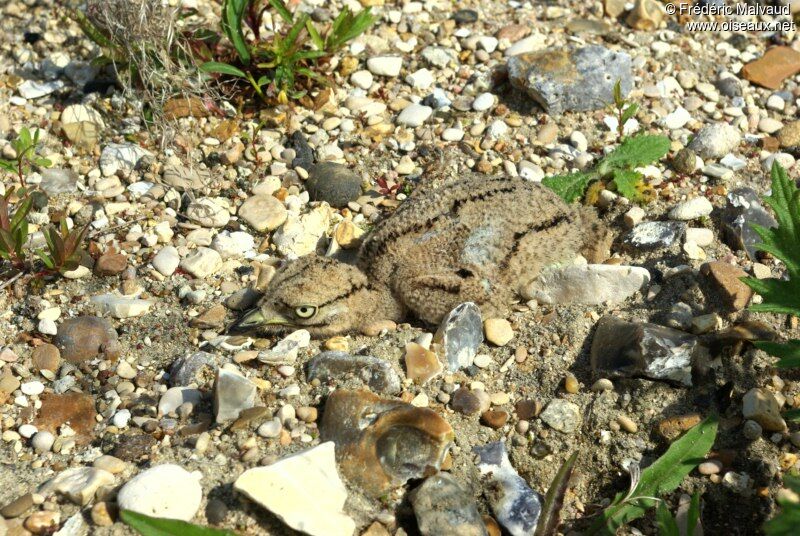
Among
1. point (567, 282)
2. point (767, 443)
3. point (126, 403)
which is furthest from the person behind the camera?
point (567, 282)

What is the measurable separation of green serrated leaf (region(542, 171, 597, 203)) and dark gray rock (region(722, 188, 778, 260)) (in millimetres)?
839

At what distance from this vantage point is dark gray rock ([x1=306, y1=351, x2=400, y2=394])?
4129 millimetres

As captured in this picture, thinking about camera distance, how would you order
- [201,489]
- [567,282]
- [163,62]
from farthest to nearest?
[163,62]
[567,282]
[201,489]

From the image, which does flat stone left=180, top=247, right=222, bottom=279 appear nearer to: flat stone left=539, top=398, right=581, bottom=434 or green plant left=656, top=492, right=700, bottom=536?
flat stone left=539, top=398, right=581, bottom=434

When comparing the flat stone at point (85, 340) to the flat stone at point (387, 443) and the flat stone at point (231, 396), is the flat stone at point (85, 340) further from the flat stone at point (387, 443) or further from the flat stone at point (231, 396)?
the flat stone at point (387, 443)

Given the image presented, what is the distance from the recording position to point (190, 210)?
5.31 m

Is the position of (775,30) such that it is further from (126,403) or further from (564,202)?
(126,403)

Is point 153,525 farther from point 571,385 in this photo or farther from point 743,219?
point 743,219

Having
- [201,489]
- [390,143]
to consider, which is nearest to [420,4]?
[390,143]

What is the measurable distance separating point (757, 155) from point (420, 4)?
2773mm

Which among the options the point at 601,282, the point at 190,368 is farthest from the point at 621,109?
the point at 190,368

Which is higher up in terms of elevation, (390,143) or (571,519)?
(390,143)

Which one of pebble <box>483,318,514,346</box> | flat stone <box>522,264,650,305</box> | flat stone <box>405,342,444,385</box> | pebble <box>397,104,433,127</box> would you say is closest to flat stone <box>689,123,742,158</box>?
flat stone <box>522,264,650,305</box>

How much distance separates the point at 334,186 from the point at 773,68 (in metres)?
3.41
